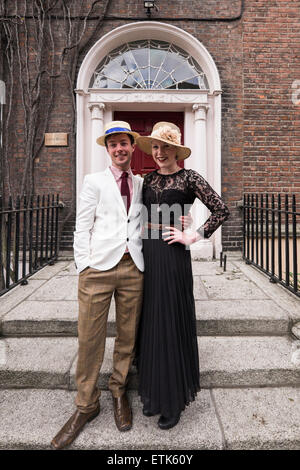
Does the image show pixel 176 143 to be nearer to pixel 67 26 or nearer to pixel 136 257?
pixel 136 257

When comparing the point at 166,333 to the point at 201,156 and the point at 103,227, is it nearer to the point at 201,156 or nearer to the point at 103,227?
the point at 103,227

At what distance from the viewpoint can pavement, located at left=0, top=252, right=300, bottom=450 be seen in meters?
1.65

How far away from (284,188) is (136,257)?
4345mm

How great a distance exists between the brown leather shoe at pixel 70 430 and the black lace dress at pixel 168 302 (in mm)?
403

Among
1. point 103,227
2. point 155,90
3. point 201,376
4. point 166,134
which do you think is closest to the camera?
point 166,134

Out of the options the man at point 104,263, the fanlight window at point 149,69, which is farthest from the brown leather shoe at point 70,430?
the fanlight window at point 149,69

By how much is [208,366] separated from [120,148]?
1.82 meters

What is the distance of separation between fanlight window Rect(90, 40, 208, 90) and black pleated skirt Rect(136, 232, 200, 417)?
4373 mm

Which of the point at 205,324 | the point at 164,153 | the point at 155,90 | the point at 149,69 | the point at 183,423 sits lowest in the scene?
the point at 183,423

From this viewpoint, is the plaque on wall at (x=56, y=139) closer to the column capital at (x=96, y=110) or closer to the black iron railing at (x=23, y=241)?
the column capital at (x=96, y=110)

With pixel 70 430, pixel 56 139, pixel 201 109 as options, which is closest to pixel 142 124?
pixel 201 109

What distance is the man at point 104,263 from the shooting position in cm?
170

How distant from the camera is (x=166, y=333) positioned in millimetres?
1689

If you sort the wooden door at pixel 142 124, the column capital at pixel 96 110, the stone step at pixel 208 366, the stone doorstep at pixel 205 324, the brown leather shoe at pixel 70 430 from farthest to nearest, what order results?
the wooden door at pixel 142 124, the column capital at pixel 96 110, the stone doorstep at pixel 205 324, the stone step at pixel 208 366, the brown leather shoe at pixel 70 430
